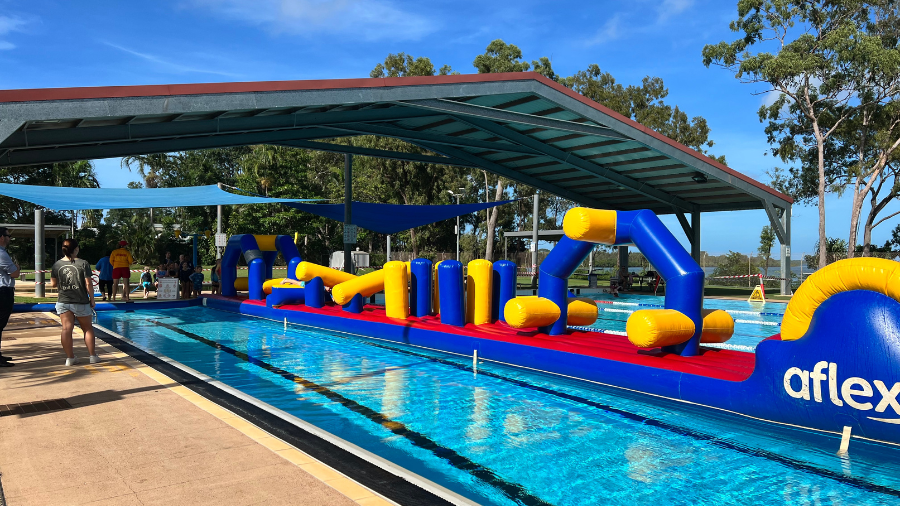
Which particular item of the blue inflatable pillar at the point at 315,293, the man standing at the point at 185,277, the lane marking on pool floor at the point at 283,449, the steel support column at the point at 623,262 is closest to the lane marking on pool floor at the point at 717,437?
the lane marking on pool floor at the point at 283,449

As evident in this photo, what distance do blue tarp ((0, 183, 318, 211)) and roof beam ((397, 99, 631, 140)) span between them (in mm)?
4533

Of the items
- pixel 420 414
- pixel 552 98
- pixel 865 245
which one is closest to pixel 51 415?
pixel 420 414

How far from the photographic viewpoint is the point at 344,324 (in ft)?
36.5

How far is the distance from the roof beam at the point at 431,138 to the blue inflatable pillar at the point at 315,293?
3.84 metres

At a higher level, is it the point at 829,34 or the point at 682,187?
the point at 829,34

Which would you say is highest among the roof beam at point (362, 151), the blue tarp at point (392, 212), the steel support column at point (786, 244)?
the roof beam at point (362, 151)

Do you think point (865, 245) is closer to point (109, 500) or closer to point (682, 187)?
point (682, 187)

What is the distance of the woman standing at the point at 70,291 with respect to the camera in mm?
6977

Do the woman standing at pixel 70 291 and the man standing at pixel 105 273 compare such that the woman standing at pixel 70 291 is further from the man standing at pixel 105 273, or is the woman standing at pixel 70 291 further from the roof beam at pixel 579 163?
the man standing at pixel 105 273

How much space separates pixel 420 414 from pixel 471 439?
92 cm

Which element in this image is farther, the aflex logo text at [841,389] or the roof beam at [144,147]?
the roof beam at [144,147]

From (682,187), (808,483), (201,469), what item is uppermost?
(682,187)

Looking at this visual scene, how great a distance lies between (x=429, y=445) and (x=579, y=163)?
1481 cm

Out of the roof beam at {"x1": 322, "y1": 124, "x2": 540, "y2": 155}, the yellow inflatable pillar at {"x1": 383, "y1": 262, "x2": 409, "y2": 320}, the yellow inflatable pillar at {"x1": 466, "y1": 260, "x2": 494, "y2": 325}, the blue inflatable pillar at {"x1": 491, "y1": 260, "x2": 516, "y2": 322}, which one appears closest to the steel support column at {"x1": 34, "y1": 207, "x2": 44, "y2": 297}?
the roof beam at {"x1": 322, "y1": 124, "x2": 540, "y2": 155}
